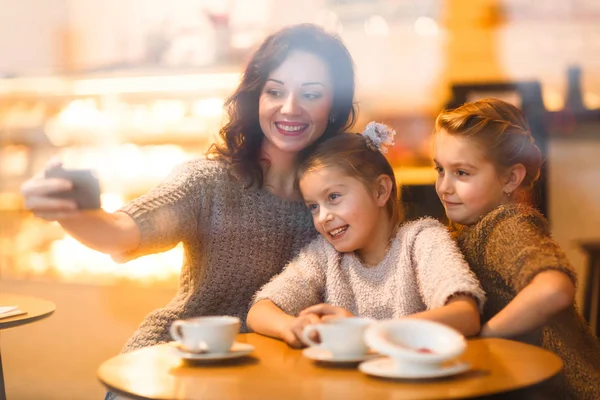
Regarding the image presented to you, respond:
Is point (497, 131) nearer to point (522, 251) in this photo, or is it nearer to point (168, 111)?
point (522, 251)

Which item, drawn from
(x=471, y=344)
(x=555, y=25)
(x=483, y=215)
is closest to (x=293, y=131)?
(x=483, y=215)

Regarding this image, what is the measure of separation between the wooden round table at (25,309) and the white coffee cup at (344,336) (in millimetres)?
646

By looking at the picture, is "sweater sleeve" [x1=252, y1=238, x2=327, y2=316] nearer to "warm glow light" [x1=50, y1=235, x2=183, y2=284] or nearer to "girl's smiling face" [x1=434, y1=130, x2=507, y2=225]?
"girl's smiling face" [x1=434, y1=130, x2=507, y2=225]

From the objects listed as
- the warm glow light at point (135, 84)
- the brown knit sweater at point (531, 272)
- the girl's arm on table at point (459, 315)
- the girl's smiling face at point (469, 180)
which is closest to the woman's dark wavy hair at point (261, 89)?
the girl's smiling face at point (469, 180)

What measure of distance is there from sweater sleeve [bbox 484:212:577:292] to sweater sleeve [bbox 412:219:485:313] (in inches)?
2.4

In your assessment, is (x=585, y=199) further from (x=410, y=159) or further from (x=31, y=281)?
(x=31, y=281)

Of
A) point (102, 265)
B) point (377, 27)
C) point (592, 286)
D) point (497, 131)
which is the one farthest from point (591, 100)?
point (102, 265)

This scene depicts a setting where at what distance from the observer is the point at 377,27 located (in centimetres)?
250

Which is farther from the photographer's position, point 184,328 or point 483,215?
point 483,215

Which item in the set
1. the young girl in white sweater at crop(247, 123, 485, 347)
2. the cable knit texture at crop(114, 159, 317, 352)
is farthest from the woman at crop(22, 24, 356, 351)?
the young girl in white sweater at crop(247, 123, 485, 347)

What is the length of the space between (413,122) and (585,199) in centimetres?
54

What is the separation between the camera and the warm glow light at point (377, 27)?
2.48m

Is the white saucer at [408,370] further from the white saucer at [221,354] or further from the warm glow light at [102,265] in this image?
the warm glow light at [102,265]

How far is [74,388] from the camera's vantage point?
203cm
